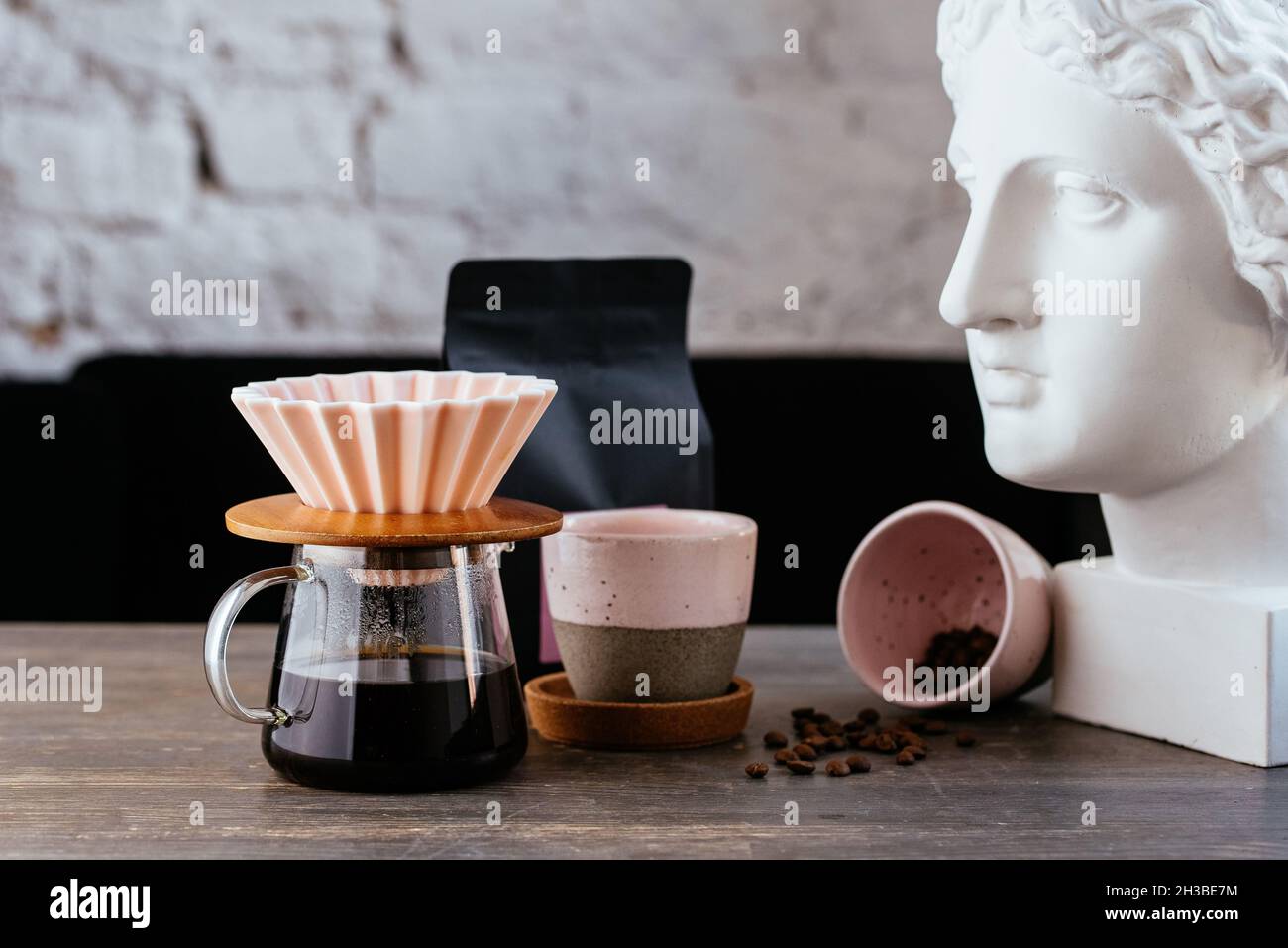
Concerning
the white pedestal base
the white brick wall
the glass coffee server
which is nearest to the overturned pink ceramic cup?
the white pedestal base

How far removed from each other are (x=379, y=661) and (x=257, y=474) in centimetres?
90

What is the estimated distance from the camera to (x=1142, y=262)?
0.75m

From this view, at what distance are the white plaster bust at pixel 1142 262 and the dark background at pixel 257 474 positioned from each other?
0.70 m

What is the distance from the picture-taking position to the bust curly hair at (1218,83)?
0.72m

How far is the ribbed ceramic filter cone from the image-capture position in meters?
0.64

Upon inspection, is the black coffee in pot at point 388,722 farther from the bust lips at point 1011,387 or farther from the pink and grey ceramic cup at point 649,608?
the bust lips at point 1011,387

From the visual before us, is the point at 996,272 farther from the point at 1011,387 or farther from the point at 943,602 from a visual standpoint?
the point at 943,602

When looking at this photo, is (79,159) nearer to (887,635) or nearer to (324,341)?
(324,341)

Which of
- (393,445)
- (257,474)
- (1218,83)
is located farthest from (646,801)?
(257,474)

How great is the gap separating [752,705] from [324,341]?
0.89 metres

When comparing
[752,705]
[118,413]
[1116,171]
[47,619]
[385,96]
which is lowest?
[47,619]

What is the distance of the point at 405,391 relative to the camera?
76 cm

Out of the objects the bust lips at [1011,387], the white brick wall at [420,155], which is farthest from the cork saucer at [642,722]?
the white brick wall at [420,155]
